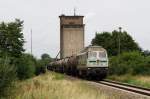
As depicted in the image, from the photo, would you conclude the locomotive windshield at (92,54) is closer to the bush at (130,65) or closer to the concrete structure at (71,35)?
the bush at (130,65)

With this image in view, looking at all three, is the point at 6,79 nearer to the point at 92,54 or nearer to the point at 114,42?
the point at 92,54

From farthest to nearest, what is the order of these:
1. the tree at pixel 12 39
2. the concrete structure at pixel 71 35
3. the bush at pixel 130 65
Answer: the concrete structure at pixel 71 35
the bush at pixel 130 65
the tree at pixel 12 39

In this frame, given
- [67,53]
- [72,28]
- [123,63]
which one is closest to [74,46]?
[67,53]

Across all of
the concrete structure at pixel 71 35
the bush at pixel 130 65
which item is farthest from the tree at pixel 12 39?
the concrete structure at pixel 71 35

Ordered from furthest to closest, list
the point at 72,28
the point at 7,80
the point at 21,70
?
the point at 72,28
the point at 21,70
the point at 7,80

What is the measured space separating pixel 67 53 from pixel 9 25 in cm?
8987

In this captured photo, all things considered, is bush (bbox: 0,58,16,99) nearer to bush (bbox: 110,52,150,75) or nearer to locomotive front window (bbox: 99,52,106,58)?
locomotive front window (bbox: 99,52,106,58)

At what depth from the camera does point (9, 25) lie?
46.7 metres

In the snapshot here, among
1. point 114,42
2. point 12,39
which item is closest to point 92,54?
point 12,39

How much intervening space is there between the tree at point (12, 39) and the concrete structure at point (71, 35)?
266ft

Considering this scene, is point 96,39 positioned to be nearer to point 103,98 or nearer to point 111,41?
point 111,41

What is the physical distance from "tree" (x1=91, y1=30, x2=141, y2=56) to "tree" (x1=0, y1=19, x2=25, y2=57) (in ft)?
212

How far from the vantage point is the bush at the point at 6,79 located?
75.8 ft

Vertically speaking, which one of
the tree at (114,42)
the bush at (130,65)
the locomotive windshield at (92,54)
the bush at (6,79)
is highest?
the tree at (114,42)
